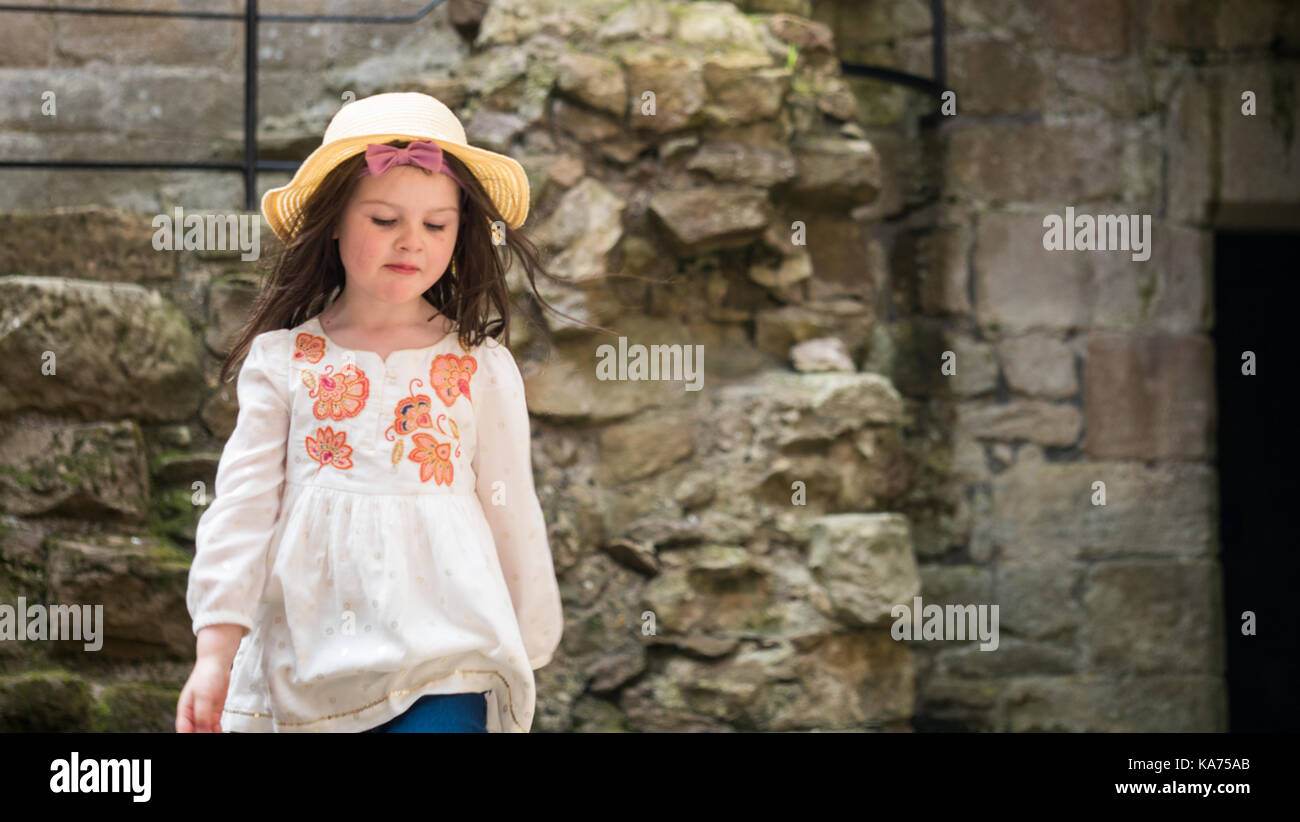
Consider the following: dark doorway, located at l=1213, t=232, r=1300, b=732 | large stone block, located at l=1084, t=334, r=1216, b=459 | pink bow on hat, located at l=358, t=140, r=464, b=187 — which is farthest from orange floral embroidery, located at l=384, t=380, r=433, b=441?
dark doorway, located at l=1213, t=232, r=1300, b=732

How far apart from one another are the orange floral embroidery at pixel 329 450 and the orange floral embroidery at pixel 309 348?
4.2 inches

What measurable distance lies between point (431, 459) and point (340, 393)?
0.47ft

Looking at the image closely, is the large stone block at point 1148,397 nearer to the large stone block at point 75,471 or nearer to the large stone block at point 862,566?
the large stone block at point 862,566

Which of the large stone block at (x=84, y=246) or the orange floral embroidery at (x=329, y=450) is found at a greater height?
the large stone block at (x=84, y=246)

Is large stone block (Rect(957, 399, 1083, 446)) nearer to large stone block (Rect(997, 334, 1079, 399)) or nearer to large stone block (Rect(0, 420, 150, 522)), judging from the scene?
large stone block (Rect(997, 334, 1079, 399))

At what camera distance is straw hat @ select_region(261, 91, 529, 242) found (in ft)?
5.23

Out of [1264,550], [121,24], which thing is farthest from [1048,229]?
[121,24]

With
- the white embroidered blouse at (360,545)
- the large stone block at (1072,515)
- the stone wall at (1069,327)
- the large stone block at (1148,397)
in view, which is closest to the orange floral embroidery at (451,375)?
the white embroidered blouse at (360,545)

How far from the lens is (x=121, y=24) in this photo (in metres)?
3.83

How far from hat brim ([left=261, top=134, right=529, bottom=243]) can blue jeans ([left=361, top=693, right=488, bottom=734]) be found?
2.17 feet

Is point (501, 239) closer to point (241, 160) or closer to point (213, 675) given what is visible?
point (213, 675)

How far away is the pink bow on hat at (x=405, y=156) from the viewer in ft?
5.05

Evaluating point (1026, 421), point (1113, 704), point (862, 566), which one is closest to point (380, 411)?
point (862, 566)
